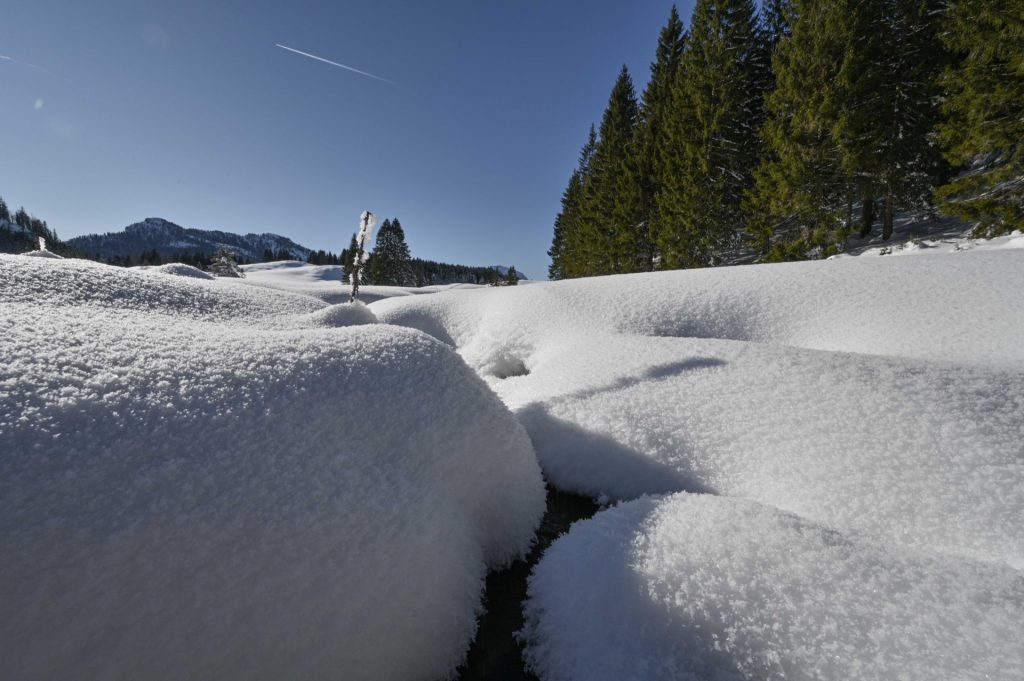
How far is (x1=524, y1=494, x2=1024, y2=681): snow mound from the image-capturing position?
47.9 inches

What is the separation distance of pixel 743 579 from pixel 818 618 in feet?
0.75

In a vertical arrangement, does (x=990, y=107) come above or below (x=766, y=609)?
above

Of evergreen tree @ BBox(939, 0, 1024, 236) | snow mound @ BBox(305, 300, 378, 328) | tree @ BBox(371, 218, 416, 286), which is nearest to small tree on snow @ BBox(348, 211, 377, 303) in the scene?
snow mound @ BBox(305, 300, 378, 328)

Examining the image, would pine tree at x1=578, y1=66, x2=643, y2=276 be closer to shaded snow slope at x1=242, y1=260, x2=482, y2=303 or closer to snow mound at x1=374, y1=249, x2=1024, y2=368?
shaded snow slope at x1=242, y1=260, x2=482, y2=303

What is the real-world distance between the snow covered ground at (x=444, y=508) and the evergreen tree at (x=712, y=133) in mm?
15467

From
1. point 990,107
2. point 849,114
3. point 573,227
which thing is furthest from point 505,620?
point 573,227

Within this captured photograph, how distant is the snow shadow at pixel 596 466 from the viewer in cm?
250

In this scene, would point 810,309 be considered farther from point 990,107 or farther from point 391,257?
point 391,257

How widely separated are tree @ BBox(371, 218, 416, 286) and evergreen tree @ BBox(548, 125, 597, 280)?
14113 millimetres

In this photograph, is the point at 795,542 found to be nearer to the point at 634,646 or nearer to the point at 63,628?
the point at 634,646

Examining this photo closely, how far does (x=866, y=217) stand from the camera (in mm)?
13930

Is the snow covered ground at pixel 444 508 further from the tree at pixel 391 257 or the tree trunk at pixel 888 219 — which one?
the tree at pixel 391 257

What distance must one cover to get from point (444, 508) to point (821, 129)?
1604 cm

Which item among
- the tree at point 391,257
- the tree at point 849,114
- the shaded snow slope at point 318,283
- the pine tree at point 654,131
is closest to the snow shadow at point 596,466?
the shaded snow slope at point 318,283
